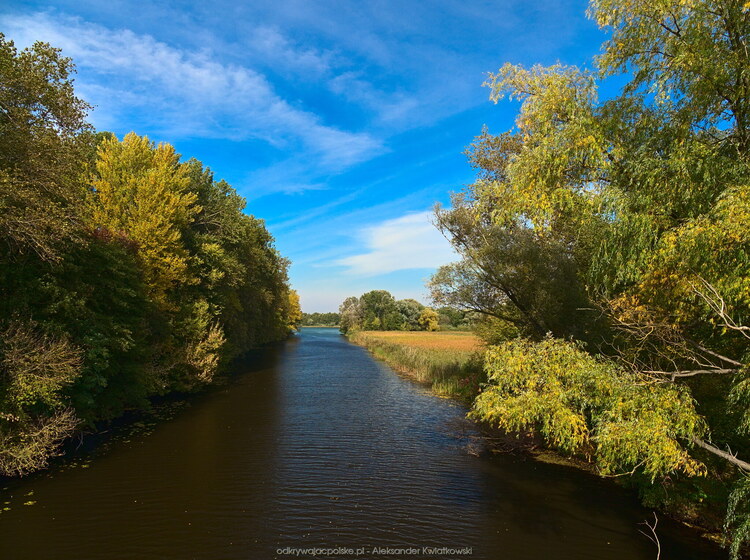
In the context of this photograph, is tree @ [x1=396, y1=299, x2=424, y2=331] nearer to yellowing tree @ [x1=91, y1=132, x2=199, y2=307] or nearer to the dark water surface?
yellowing tree @ [x1=91, y1=132, x2=199, y2=307]

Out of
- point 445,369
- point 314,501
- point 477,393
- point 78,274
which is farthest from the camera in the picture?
point 445,369

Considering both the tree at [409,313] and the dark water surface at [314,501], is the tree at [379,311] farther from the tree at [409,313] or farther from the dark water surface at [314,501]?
the dark water surface at [314,501]

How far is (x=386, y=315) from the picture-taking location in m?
106

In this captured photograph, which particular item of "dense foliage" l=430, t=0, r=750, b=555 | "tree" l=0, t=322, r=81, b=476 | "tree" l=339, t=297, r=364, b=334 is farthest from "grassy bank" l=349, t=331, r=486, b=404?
"tree" l=339, t=297, r=364, b=334

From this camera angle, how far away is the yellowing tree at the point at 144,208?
19750 millimetres

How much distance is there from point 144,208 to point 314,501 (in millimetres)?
16818

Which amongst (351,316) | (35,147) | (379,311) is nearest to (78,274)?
(35,147)

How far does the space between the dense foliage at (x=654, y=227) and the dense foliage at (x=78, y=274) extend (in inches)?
445

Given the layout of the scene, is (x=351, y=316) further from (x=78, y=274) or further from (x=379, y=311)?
(x=78, y=274)

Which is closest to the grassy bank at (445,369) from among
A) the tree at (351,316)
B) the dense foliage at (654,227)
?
the dense foliage at (654,227)

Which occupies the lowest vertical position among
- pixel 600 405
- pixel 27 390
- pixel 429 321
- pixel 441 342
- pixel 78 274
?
pixel 441 342

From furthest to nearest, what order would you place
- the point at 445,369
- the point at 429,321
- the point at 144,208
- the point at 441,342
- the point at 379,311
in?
the point at 379,311, the point at 429,321, the point at 441,342, the point at 445,369, the point at 144,208

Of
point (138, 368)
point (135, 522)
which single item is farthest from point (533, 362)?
point (138, 368)

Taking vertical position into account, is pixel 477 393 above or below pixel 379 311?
below
